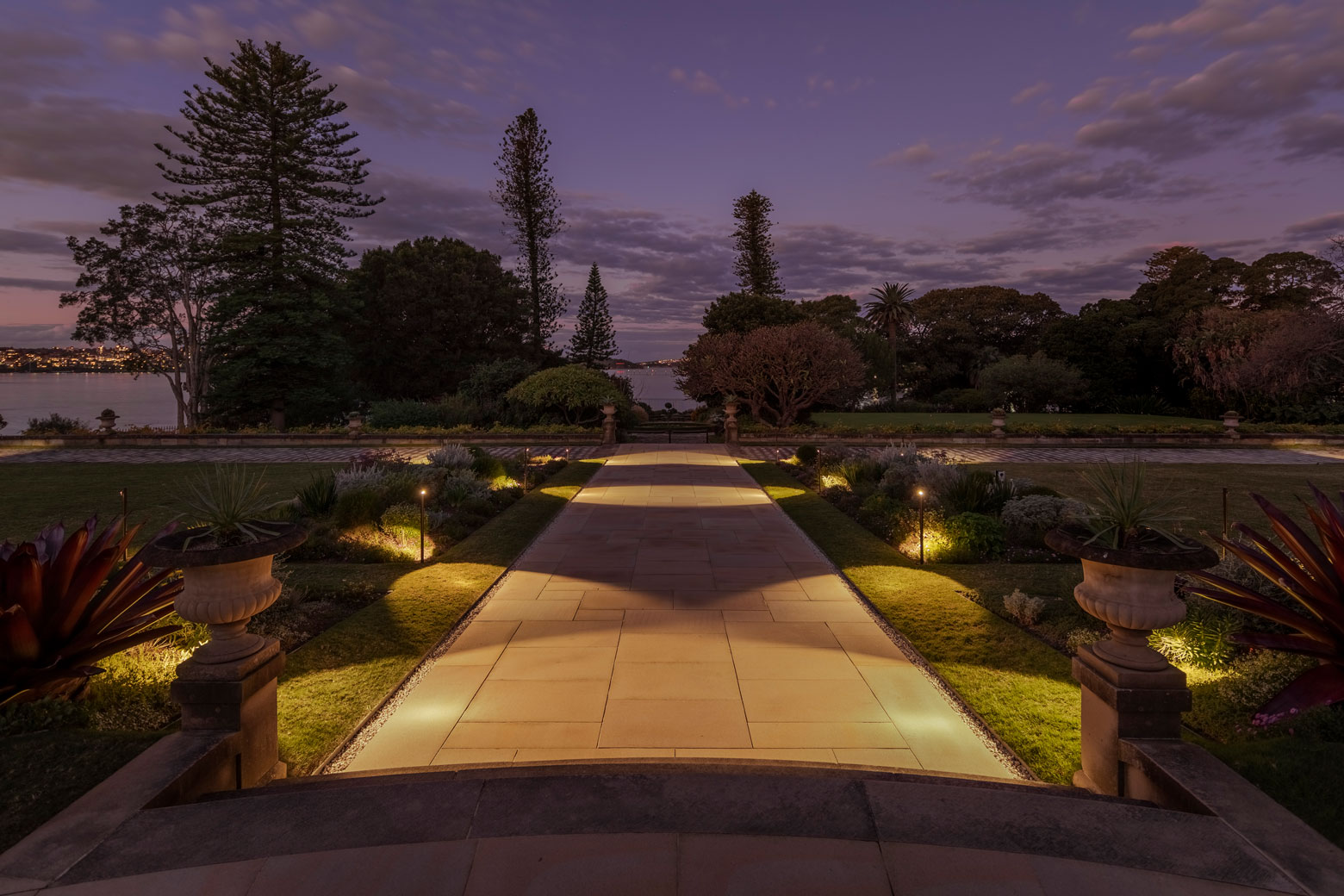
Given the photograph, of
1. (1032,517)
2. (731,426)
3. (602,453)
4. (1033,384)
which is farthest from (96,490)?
(1033,384)

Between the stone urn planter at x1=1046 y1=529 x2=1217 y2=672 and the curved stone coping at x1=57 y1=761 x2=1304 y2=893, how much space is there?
0.86m

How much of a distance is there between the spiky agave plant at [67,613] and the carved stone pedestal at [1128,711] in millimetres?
5467

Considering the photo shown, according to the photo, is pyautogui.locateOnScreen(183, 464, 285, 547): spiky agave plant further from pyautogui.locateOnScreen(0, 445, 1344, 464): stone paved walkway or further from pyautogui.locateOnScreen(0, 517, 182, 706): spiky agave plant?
pyautogui.locateOnScreen(0, 445, 1344, 464): stone paved walkway

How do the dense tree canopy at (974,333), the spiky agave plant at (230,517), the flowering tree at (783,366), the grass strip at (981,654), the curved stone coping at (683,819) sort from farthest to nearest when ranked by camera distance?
the dense tree canopy at (974,333) < the flowering tree at (783,366) < the grass strip at (981,654) < the spiky agave plant at (230,517) < the curved stone coping at (683,819)

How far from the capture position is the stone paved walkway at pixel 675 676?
425 cm

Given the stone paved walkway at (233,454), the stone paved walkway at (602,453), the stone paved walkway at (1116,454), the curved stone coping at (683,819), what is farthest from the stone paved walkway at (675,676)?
the stone paved walkway at (233,454)

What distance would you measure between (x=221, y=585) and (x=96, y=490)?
14587mm

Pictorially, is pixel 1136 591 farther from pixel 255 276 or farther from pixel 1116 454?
pixel 255 276

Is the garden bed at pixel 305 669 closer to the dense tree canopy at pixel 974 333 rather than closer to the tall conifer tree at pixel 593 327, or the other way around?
the tall conifer tree at pixel 593 327

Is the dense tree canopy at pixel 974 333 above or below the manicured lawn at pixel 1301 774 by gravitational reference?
above

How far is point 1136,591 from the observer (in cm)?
357

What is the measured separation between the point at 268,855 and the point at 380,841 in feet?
1.37

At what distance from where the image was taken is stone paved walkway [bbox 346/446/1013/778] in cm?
425

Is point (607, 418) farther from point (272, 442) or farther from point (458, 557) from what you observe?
point (458, 557)
